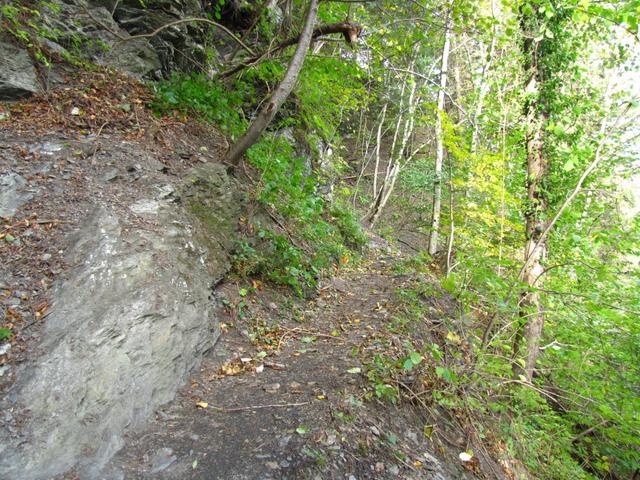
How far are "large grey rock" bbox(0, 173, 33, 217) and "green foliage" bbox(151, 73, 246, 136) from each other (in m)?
2.39

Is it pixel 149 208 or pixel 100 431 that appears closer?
pixel 100 431

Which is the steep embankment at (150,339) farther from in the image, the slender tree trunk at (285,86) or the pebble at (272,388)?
the slender tree trunk at (285,86)

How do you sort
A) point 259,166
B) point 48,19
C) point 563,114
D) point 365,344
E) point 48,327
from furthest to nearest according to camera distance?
point 259,166
point 563,114
point 48,19
point 365,344
point 48,327

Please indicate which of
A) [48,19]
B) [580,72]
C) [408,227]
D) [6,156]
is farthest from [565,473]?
[408,227]

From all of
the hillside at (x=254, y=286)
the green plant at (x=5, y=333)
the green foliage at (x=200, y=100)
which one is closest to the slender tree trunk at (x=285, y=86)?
the hillside at (x=254, y=286)

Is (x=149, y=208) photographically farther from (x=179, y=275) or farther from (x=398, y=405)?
(x=398, y=405)

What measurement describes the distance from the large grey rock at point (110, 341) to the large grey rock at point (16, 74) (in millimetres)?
2340

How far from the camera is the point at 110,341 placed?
266 centimetres

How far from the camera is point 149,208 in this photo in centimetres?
377

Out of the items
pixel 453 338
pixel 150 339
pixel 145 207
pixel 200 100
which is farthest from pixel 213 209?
pixel 453 338

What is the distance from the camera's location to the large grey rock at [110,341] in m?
2.17

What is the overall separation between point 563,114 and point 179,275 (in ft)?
20.7

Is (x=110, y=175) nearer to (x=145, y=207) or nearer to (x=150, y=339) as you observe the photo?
(x=145, y=207)

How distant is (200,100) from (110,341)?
15.8ft
